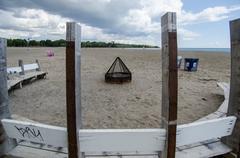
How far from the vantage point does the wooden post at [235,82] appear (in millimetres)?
2002

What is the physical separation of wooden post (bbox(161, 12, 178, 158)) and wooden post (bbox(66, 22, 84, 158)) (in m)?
0.69

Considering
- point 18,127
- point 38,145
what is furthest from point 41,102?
point 18,127

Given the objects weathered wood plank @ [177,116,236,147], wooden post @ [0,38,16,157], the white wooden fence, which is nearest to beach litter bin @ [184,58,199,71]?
weathered wood plank @ [177,116,236,147]

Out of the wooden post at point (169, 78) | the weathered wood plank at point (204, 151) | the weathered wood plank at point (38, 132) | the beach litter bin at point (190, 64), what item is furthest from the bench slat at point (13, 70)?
the beach litter bin at point (190, 64)

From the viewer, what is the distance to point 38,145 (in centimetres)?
229

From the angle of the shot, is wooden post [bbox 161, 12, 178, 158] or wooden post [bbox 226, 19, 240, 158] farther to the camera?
wooden post [bbox 226, 19, 240, 158]

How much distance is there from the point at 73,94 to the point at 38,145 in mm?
1190

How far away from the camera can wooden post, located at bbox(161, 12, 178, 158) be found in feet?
4.80

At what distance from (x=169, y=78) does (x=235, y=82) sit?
1.05 meters

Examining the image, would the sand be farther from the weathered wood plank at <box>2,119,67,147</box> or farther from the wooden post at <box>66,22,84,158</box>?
the wooden post at <box>66,22,84,158</box>

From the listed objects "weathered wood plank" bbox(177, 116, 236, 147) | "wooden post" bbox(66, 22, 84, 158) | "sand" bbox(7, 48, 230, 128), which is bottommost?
"sand" bbox(7, 48, 230, 128)

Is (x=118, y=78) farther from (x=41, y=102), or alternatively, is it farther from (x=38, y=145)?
(x=38, y=145)

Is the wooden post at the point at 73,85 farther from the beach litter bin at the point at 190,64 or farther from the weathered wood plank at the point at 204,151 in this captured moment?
the beach litter bin at the point at 190,64

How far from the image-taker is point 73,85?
1.50m
